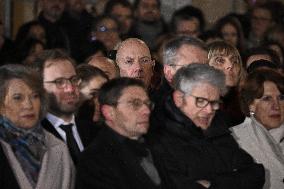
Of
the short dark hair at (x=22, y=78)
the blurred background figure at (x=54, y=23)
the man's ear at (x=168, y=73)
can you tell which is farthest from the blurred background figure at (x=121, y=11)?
the short dark hair at (x=22, y=78)

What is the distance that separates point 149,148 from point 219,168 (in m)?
0.51

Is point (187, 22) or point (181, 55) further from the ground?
point (181, 55)

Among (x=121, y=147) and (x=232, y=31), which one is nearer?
(x=121, y=147)

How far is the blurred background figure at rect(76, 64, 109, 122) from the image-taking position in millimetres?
7645

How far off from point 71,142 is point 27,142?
2.04 feet

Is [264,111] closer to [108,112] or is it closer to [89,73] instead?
[89,73]

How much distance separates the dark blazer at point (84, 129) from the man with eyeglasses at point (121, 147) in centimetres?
61

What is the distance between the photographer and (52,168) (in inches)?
262

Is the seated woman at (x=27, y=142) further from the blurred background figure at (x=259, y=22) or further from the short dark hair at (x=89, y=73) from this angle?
the blurred background figure at (x=259, y=22)

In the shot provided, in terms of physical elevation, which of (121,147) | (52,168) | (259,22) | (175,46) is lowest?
(52,168)

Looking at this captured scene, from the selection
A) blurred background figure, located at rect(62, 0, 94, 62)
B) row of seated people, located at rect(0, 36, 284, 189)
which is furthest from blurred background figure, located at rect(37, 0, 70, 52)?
row of seated people, located at rect(0, 36, 284, 189)

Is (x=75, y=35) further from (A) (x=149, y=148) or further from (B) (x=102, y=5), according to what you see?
(A) (x=149, y=148)

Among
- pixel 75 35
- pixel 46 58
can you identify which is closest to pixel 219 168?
pixel 46 58

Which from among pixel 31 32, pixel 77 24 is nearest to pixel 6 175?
pixel 31 32
